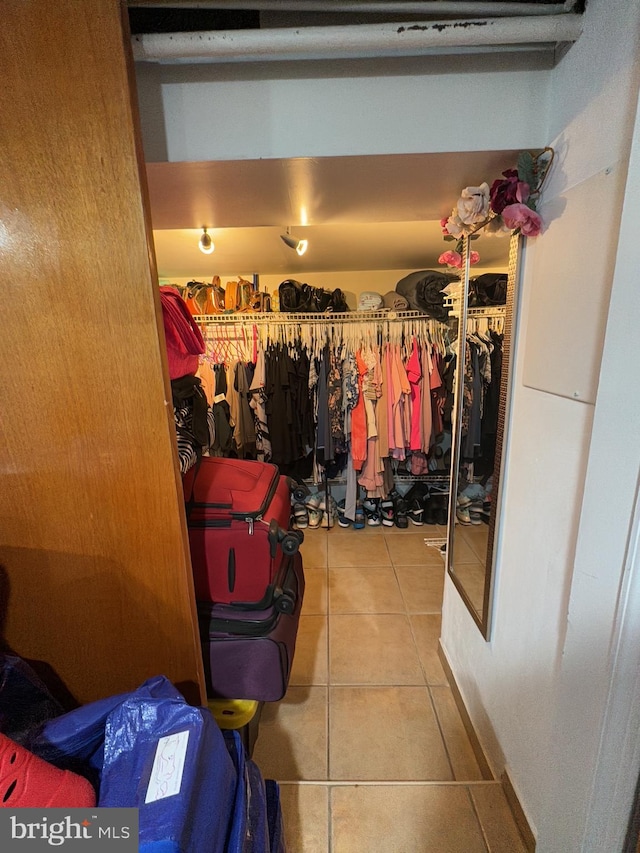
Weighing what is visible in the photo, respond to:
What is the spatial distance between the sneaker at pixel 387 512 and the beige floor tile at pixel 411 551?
17 centimetres

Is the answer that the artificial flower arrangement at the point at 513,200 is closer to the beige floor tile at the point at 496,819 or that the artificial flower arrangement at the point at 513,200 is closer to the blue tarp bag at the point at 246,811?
the blue tarp bag at the point at 246,811

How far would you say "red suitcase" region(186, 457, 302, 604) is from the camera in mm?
912

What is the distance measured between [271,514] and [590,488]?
28.9 inches

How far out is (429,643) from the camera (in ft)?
5.98

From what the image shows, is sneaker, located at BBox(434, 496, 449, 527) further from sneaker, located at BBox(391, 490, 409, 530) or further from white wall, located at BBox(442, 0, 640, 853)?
white wall, located at BBox(442, 0, 640, 853)

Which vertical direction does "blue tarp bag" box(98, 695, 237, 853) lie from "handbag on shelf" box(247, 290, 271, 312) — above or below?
below

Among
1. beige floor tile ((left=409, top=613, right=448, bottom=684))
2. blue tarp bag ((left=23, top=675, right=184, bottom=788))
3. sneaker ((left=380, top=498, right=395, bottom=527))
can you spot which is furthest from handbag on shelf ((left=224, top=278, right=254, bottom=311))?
blue tarp bag ((left=23, top=675, right=184, bottom=788))

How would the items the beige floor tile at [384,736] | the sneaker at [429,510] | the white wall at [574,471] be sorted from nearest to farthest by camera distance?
1. the white wall at [574,471]
2. the beige floor tile at [384,736]
3. the sneaker at [429,510]

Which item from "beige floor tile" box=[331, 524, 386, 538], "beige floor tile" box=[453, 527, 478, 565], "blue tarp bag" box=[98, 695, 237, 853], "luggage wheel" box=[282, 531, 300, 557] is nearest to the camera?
"blue tarp bag" box=[98, 695, 237, 853]

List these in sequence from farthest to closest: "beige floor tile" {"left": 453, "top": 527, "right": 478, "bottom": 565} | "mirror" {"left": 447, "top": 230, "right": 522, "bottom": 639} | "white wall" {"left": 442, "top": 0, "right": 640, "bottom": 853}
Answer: "beige floor tile" {"left": 453, "top": 527, "right": 478, "bottom": 565} → "mirror" {"left": 447, "top": 230, "right": 522, "bottom": 639} → "white wall" {"left": 442, "top": 0, "right": 640, "bottom": 853}

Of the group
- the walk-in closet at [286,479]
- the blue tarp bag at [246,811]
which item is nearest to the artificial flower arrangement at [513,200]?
the walk-in closet at [286,479]

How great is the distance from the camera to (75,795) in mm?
565

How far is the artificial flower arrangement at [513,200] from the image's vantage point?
88cm

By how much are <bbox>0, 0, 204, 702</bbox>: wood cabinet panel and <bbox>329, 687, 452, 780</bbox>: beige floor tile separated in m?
0.81
